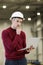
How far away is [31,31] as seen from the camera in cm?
555

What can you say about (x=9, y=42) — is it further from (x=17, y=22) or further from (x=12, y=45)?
(x=17, y=22)

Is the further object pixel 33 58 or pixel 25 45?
pixel 33 58

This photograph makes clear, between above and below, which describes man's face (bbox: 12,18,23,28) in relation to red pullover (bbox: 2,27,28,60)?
above

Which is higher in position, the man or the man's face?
the man's face

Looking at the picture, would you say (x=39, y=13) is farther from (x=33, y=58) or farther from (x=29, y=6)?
(x=33, y=58)

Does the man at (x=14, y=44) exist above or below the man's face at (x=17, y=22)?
below

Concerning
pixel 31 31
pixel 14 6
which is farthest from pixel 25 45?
pixel 31 31

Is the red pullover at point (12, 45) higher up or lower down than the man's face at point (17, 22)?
lower down

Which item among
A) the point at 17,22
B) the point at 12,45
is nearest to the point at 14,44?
the point at 12,45

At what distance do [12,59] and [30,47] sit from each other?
17 centimetres

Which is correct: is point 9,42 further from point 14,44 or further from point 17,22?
point 17,22

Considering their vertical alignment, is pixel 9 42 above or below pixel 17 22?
below

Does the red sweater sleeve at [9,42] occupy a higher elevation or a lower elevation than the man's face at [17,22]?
lower

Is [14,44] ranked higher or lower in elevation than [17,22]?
lower
